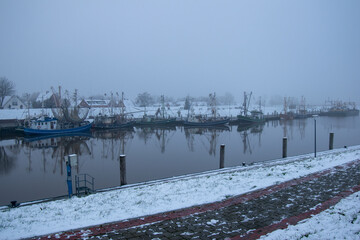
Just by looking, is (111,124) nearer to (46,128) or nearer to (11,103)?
(46,128)

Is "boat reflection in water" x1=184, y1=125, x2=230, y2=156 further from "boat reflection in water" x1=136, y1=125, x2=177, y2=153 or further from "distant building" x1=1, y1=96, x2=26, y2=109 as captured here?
"distant building" x1=1, y1=96, x2=26, y2=109

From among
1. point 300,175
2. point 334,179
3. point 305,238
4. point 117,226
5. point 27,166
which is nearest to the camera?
point 305,238

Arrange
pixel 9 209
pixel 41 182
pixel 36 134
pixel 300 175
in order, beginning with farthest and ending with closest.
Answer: pixel 36 134
pixel 41 182
pixel 300 175
pixel 9 209

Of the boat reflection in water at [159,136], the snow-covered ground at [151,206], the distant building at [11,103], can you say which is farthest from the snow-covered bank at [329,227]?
the distant building at [11,103]

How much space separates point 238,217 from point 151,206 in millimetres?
2470

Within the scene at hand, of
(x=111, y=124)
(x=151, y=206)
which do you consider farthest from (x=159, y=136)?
(x=151, y=206)

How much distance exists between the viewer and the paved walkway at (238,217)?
6.06 metres

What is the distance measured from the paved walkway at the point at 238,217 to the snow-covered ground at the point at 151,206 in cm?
36

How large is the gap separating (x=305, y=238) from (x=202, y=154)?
680 inches

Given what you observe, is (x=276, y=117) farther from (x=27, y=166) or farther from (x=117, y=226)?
(x=117, y=226)

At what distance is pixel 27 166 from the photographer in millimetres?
19953

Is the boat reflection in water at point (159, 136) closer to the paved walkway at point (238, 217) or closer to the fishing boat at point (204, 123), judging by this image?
the fishing boat at point (204, 123)

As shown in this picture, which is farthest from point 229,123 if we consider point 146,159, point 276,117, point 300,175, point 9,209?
point 9,209

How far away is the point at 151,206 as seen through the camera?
785 centimetres
